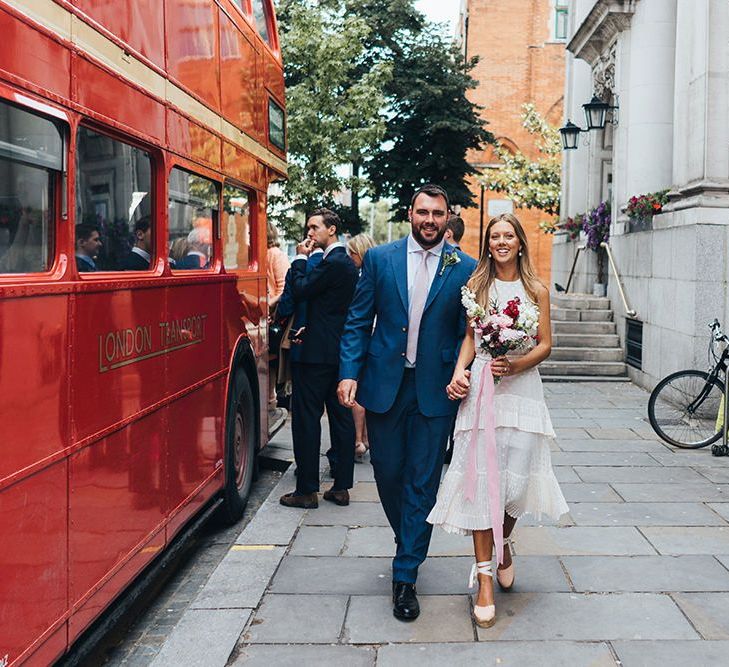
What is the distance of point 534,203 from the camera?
28.3m

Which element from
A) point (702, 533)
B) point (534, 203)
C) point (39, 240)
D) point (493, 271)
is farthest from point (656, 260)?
point (534, 203)

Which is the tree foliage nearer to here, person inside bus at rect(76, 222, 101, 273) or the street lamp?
the street lamp

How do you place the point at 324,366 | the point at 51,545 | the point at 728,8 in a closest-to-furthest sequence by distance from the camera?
the point at 51,545
the point at 324,366
the point at 728,8

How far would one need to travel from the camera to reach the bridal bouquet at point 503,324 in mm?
4477

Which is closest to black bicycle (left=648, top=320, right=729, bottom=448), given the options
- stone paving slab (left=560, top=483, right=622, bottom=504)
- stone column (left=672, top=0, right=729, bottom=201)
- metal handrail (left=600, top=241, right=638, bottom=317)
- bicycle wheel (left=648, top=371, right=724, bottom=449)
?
bicycle wheel (left=648, top=371, right=724, bottom=449)

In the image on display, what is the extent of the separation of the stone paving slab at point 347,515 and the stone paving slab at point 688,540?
68.4 inches

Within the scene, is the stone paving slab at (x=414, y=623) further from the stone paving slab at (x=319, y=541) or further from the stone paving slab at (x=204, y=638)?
the stone paving slab at (x=319, y=541)

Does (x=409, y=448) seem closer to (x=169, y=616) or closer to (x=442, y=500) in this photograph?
(x=442, y=500)

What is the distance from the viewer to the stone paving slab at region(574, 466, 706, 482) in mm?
7816

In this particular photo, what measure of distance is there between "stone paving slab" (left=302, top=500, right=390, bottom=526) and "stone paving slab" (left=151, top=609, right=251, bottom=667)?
1.79 metres

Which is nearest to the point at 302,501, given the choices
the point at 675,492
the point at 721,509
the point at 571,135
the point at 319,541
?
the point at 319,541

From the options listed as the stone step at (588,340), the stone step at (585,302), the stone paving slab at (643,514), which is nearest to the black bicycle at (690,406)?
the stone paving slab at (643,514)

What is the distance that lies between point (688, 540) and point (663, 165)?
10.4 meters

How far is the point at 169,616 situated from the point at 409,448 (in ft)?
5.34
